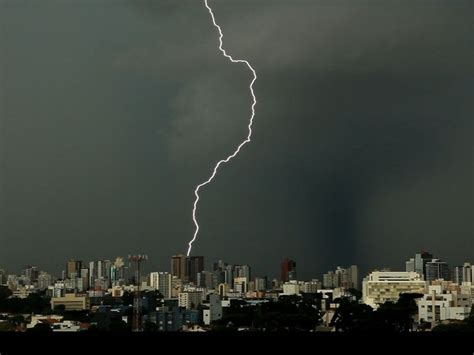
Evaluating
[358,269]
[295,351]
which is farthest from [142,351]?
[358,269]

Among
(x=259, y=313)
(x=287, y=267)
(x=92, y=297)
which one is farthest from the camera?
(x=92, y=297)

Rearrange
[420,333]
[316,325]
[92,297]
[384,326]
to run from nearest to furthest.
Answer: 1. [420,333]
2. [384,326]
3. [316,325]
4. [92,297]

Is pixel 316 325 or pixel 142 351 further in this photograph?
pixel 316 325

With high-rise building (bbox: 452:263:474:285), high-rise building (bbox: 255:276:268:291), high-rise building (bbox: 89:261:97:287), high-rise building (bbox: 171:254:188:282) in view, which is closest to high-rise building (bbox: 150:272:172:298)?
high-rise building (bbox: 171:254:188:282)

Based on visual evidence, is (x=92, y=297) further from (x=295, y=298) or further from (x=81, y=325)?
(x=295, y=298)

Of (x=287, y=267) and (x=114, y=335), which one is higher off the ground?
(x=287, y=267)

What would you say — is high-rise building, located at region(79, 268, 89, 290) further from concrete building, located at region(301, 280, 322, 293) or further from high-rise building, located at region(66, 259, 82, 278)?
concrete building, located at region(301, 280, 322, 293)

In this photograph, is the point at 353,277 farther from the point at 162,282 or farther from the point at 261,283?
the point at 162,282
